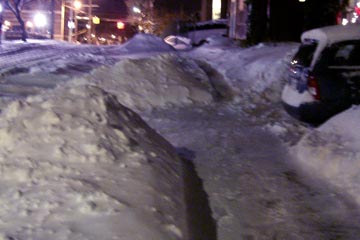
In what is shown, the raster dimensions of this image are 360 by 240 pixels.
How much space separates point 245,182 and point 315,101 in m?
2.55

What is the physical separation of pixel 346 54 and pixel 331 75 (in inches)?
16.6

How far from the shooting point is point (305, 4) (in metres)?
23.1

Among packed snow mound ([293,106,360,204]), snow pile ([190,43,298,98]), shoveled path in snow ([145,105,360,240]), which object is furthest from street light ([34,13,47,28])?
packed snow mound ([293,106,360,204])

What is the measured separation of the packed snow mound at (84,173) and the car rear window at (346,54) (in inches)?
129

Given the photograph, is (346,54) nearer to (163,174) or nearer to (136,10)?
(163,174)

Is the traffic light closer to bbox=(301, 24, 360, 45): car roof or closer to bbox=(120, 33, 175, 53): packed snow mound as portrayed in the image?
bbox=(120, 33, 175, 53): packed snow mound

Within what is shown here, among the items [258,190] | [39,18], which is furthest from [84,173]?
[39,18]

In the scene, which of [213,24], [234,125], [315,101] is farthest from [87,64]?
[213,24]

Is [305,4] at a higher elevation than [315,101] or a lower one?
higher

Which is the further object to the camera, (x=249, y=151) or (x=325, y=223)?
(x=249, y=151)

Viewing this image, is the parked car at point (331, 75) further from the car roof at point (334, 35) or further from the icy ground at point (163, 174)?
the icy ground at point (163, 174)

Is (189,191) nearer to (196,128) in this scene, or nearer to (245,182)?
(245,182)

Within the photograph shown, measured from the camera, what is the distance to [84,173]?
4.82m

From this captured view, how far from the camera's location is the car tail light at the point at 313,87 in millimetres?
8586
